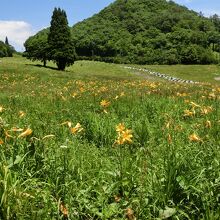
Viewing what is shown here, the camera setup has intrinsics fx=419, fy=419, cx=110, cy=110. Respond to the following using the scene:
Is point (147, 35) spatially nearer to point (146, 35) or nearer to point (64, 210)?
point (146, 35)

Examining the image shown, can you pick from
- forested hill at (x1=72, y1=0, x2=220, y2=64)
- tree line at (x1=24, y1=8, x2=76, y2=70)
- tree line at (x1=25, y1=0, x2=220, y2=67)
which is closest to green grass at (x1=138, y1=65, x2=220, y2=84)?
tree line at (x1=24, y1=8, x2=76, y2=70)

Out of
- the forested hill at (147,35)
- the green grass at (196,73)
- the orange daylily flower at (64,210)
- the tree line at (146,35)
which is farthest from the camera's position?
the forested hill at (147,35)

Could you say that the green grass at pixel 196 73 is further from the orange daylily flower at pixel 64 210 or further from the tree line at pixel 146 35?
the orange daylily flower at pixel 64 210

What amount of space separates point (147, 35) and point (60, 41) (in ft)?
335

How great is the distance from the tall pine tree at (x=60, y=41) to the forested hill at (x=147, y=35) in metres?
54.8

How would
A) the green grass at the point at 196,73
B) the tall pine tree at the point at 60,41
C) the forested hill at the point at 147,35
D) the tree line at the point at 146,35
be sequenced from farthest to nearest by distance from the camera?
the forested hill at the point at 147,35
the tree line at the point at 146,35
the green grass at the point at 196,73
the tall pine tree at the point at 60,41

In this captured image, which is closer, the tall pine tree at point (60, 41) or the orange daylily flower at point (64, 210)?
the orange daylily flower at point (64, 210)

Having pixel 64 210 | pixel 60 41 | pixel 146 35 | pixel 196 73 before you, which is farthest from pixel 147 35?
pixel 64 210

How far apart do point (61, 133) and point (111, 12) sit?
185m

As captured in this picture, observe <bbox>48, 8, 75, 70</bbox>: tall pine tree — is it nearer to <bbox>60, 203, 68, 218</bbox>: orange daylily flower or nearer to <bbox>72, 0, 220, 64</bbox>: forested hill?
<bbox>72, 0, 220, 64</bbox>: forested hill

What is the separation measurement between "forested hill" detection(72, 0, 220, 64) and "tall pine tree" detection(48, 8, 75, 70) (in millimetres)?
54796

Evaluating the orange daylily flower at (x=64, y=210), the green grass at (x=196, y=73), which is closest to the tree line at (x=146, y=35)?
the green grass at (x=196, y=73)

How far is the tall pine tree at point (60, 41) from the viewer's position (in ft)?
213

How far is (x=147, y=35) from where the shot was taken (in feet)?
537
